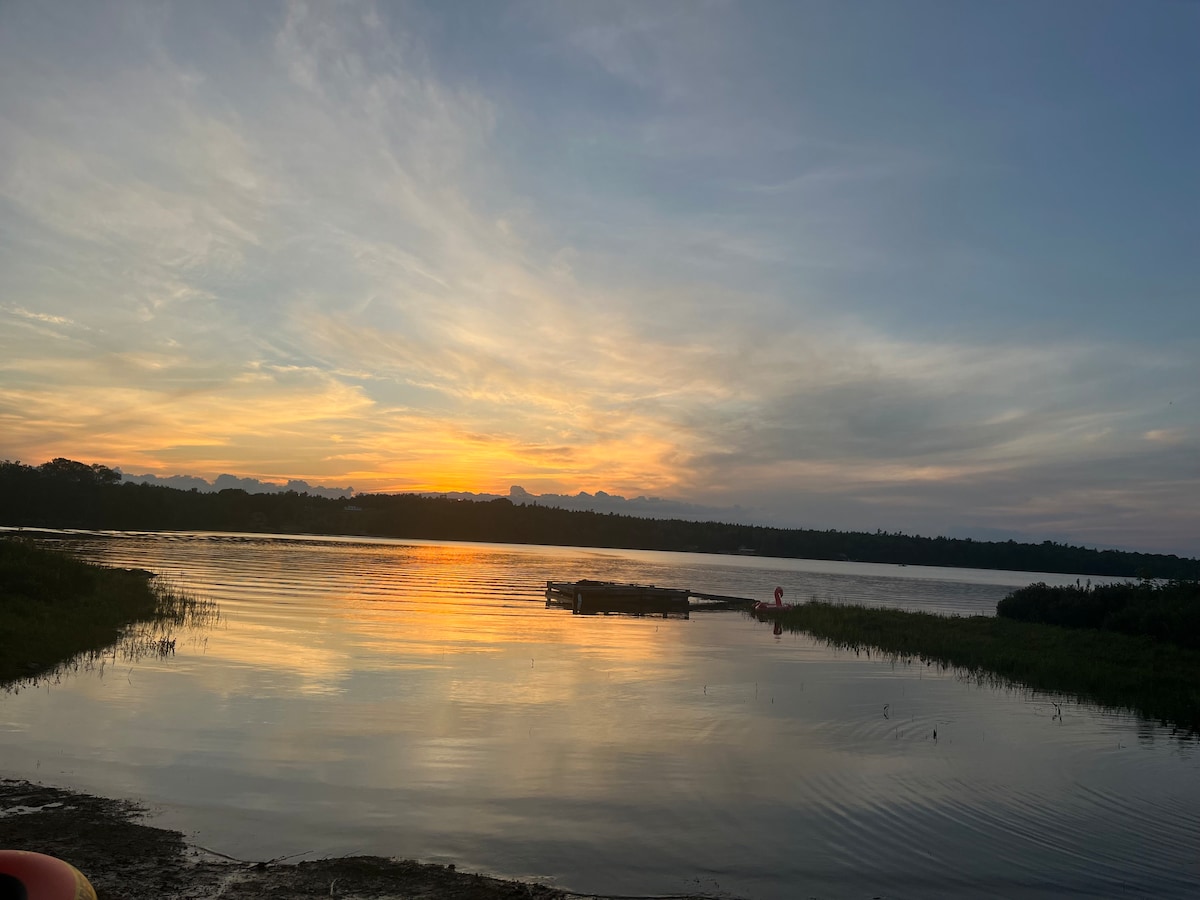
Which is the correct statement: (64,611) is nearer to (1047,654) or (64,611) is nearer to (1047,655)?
(1047,655)

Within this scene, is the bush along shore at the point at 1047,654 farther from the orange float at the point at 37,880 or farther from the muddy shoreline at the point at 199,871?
the orange float at the point at 37,880

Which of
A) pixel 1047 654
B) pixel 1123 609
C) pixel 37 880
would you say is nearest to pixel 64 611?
pixel 37 880

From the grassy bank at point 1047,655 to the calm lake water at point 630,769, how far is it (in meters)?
2.24

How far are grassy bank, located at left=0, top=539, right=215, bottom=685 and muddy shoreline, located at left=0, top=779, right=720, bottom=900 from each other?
1170cm

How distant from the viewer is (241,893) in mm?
8734

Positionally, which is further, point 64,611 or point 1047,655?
point 1047,655

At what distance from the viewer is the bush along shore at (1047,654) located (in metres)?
25.5

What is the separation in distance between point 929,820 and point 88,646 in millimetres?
24375

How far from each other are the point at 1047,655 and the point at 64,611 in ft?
122

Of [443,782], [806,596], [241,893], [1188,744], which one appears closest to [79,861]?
[241,893]

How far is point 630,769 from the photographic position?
15.7 m

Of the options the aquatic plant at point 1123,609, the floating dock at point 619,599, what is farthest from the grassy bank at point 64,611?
the aquatic plant at point 1123,609

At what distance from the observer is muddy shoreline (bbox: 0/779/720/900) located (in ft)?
28.8

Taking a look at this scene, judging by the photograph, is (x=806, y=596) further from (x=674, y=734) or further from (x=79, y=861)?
(x=79, y=861)
